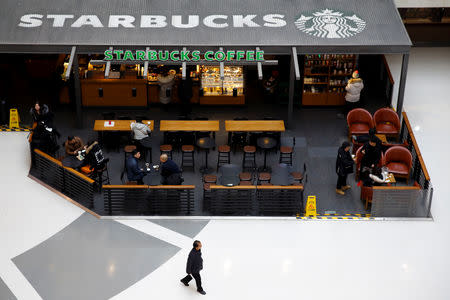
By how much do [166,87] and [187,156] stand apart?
3.61 meters

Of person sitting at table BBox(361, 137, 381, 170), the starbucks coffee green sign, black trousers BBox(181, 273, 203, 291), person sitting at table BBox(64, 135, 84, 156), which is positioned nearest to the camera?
black trousers BBox(181, 273, 203, 291)

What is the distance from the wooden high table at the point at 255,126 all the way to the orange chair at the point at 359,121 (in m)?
2.00

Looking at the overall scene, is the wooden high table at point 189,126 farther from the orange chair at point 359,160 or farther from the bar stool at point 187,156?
the orange chair at point 359,160

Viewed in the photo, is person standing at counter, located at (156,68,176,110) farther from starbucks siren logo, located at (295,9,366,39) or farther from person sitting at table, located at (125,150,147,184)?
person sitting at table, located at (125,150,147,184)

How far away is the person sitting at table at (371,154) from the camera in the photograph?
693 inches

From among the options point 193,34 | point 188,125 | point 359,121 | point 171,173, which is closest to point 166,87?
point 193,34

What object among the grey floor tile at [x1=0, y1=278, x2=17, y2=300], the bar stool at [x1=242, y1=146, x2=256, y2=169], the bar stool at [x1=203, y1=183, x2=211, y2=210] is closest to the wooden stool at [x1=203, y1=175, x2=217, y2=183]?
the bar stool at [x1=203, y1=183, x2=211, y2=210]

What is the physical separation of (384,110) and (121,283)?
9.43 m

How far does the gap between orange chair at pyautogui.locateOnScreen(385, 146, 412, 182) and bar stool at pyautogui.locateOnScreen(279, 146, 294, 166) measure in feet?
8.21

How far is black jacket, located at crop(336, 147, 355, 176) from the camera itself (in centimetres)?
1755

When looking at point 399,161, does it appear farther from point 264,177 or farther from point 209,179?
point 209,179

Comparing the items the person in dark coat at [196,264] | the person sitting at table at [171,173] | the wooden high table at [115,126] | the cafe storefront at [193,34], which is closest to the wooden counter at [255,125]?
the cafe storefront at [193,34]

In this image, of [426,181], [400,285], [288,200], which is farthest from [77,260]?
[426,181]

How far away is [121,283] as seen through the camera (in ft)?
49.0
